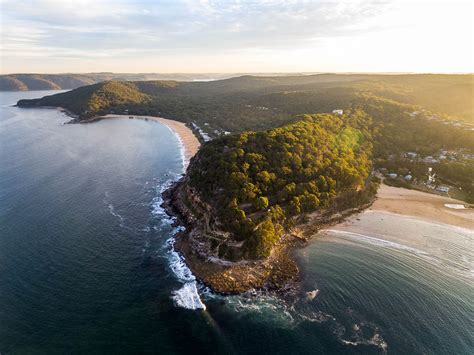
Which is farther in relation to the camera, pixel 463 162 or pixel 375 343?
pixel 463 162

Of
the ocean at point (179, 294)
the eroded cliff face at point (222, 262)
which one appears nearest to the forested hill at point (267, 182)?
the eroded cliff face at point (222, 262)

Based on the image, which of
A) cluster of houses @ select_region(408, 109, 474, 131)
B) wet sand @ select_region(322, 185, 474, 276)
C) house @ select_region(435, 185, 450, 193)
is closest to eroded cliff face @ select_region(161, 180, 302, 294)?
wet sand @ select_region(322, 185, 474, 276)

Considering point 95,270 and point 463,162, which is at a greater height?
point 463,162

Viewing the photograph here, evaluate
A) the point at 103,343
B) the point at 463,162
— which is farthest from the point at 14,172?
the point at 463,162

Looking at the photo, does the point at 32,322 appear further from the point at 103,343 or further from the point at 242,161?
the point at 242,161

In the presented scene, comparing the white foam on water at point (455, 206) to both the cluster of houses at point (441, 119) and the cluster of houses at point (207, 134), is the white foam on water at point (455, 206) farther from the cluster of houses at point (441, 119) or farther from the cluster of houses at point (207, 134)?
the cluster of houses at point (207, 134)

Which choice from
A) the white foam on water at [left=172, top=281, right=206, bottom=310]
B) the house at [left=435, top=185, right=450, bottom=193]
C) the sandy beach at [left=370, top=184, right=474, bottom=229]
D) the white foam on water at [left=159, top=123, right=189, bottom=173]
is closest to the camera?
the white foam on water at [left=172, top=281, right=206, bottom=310]

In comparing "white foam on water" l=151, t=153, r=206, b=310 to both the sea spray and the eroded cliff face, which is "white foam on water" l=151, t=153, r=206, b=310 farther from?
the eroded cliff face
